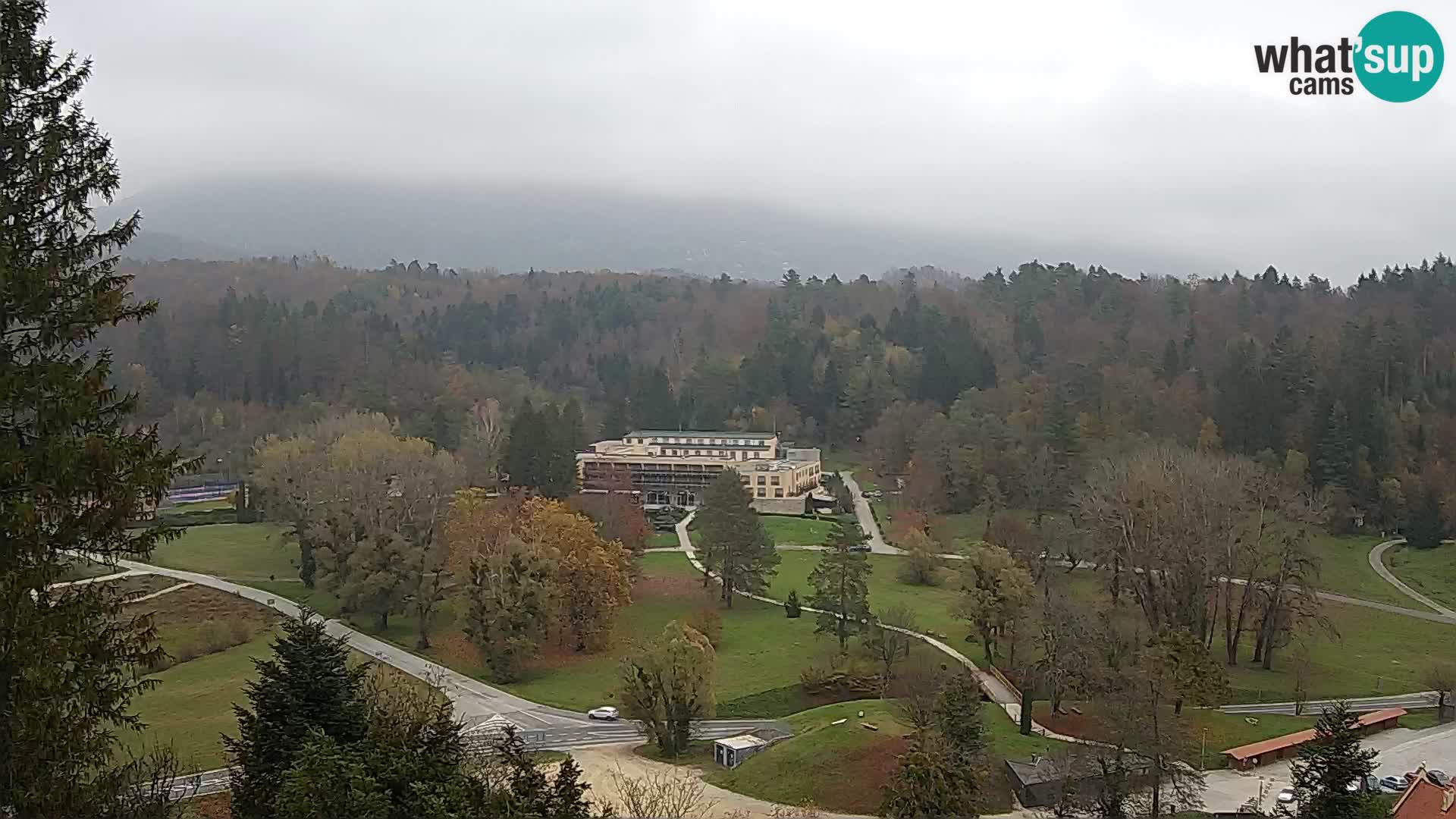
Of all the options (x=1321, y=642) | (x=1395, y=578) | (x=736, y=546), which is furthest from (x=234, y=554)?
(x=1395, y=578)

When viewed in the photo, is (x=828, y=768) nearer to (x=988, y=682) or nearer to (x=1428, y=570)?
(x=988, y=682)

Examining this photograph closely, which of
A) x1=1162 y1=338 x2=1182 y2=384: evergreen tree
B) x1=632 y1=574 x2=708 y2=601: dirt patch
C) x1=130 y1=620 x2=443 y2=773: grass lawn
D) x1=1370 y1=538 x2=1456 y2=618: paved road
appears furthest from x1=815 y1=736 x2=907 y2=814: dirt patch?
x1=1162 y1=338 x2=1182 y2=384: evergreen tree

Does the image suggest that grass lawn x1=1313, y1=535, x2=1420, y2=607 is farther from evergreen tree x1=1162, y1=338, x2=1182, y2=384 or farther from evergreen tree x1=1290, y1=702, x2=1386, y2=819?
evergreen tree x1=1290, y1=702, x2=1386, y2=819

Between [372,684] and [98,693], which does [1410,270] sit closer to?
[372,684]

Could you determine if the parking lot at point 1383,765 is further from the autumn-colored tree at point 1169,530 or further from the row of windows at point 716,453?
the row of windows at point 716,453

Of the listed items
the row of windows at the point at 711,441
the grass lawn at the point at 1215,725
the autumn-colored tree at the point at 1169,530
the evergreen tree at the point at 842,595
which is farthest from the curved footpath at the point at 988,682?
the row of windows at the point at 711,441
